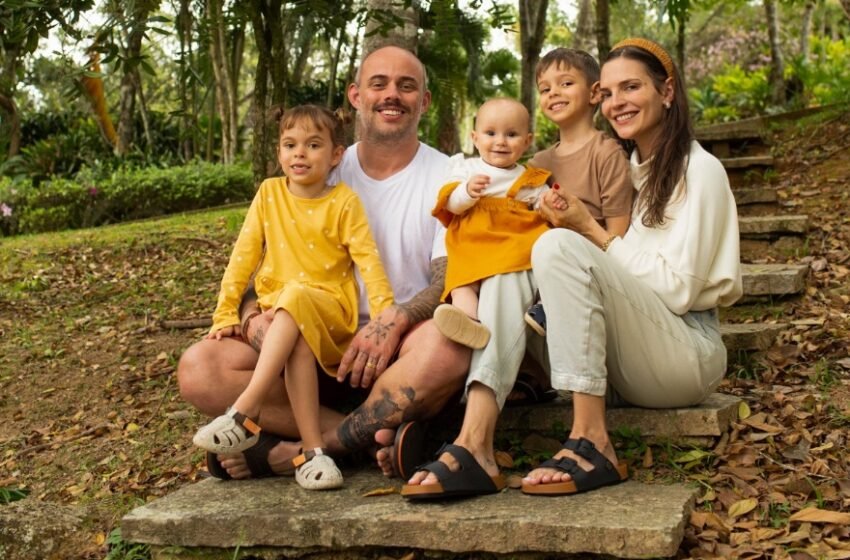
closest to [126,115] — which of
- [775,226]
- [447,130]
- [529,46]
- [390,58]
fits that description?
[447,130]

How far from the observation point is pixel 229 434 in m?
2.82

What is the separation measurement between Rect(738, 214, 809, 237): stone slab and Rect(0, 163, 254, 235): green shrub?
25.2ft

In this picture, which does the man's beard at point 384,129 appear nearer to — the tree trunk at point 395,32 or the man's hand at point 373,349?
the man's hand at point 373,349

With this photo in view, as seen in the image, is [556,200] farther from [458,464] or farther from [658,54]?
[458,464]

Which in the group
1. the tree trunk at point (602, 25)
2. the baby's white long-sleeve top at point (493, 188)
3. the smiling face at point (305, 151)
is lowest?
the baby's white long-sleeve top at point (493, 188)

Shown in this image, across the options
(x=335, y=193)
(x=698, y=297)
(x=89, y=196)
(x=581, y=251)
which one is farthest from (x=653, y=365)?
(x=89, y=196)

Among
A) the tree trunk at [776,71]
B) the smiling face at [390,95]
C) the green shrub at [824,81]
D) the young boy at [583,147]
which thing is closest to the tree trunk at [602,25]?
the green shrub at [824,81]

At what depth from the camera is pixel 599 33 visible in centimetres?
726

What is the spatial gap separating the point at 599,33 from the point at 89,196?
6502mm

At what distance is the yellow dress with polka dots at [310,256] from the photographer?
10.6 feet

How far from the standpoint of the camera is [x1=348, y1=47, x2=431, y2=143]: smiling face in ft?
11.4

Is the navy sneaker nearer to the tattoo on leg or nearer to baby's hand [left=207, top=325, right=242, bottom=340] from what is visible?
the tattoo on leg

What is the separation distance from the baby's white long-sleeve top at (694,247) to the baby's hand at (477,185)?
1.50 feet

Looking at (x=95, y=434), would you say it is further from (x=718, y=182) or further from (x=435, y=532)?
(x=718, y=182)
